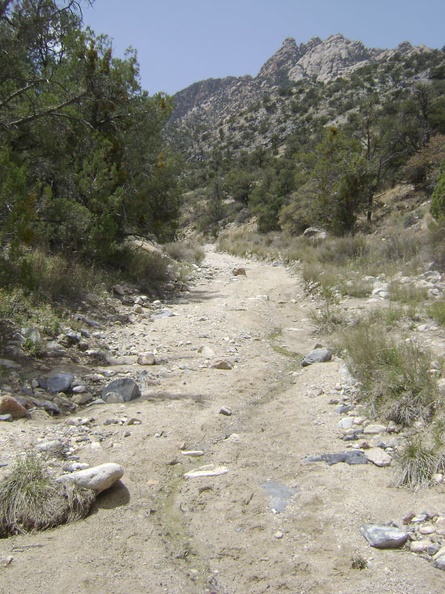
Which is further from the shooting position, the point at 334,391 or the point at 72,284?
the point at 72,284

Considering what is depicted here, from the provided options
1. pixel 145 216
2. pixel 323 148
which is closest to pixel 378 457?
pixel 145 216

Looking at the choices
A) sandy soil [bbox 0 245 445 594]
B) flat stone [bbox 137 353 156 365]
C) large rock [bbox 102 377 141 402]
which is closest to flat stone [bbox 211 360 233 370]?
sandy soil [bbox 0 245 445 594]

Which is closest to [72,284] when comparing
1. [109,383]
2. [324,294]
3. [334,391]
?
[109,383]

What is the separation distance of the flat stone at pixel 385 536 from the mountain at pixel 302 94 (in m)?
18.6

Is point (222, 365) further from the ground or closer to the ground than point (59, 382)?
closer to the ground

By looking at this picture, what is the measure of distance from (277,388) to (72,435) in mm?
2362

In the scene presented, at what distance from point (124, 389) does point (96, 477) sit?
195cm

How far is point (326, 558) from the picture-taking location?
279 cm

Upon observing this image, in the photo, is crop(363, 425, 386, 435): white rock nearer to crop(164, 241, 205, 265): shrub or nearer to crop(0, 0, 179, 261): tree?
crop(0, 0, 179, 261): tree

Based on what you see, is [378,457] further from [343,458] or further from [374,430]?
[374,430]

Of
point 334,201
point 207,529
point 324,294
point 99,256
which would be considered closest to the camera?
point 207,529

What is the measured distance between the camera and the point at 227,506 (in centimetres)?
337

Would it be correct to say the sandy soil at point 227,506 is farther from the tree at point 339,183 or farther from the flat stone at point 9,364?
the tree at point 339,183

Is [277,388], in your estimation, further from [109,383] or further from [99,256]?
[99,256]
